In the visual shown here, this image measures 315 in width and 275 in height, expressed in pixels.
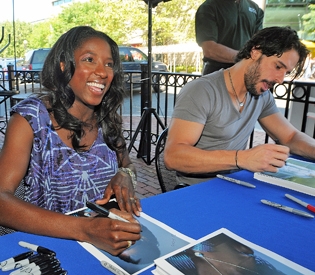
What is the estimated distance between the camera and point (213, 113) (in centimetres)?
180

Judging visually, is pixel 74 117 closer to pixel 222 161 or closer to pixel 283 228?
pixel 222 161

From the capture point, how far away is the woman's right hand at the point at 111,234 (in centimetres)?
83

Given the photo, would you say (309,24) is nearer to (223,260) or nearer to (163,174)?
(163,174)

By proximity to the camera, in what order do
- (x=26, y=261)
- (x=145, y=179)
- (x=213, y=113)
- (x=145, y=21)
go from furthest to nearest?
1. (x=145, y=21)
2. (x=145, y=179)
3. (x=213, y=113)
4. (x=26, y=261)

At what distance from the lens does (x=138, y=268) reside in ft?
2.61

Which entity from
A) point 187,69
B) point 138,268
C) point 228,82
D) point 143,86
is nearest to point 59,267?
point 138,268

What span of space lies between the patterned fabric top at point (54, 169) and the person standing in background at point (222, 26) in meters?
1.87

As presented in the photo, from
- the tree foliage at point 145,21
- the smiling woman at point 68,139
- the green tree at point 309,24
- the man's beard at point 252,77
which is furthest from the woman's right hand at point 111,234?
the tree foliage at point 145,21

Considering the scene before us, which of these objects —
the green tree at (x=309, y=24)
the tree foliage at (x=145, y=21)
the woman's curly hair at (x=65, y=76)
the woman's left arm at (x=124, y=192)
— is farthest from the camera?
the tree foliage at (x=145, y=21)

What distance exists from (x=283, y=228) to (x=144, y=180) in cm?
300

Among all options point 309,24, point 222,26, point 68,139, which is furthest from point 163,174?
point 309,24

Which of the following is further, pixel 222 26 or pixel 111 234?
pixel 222 26

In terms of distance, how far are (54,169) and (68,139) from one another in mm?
144

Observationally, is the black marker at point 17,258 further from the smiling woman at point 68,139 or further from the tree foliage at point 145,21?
the tree foliage at point 145,21
